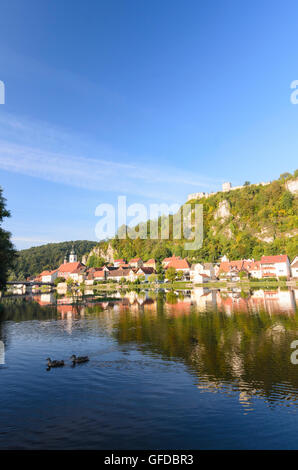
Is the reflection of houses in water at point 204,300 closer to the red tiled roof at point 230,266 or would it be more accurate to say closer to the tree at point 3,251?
the tree at point 3,251

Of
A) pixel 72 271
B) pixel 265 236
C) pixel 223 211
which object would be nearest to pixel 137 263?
pixel 72 271

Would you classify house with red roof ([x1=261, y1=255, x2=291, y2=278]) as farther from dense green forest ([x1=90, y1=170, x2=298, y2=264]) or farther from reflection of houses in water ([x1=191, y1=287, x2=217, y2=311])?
reflection of houses in water ([x1=191, y1=287, x2=217, y2=311])

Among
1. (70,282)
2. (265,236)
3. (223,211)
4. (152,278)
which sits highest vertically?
(223,211)

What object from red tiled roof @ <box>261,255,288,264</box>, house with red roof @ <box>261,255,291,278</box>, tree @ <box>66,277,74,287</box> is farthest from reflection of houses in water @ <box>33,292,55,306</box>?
red tiled roof @ <box>261,255,288,264</box>

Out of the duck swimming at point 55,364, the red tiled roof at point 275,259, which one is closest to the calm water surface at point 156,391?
the duck swimming at point 55,364

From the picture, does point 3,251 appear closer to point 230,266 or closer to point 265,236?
point 230,266

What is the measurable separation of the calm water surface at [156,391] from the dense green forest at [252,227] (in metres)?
110

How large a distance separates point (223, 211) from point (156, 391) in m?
182

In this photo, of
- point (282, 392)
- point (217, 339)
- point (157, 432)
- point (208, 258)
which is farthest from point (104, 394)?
point (208, 258)

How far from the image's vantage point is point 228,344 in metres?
27.0

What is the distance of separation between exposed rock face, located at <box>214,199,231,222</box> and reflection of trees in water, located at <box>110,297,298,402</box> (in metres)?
150

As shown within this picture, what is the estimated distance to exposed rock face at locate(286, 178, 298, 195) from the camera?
16662 centimetres

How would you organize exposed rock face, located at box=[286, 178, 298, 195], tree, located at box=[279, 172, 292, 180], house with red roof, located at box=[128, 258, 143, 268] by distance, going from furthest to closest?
house with red roof, located at box=[128, 258, 143, 268], tree, located at box=[279, 172, 292, 180], exposed rock face, located at box=[286, 178, 298, 195]

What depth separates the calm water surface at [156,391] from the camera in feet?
41.4
